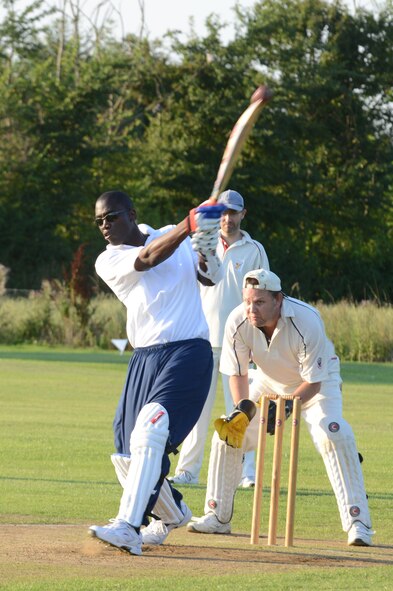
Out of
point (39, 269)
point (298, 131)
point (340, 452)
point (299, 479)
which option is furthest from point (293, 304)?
point (298, 131)

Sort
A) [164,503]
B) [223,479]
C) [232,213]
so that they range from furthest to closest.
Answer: [232,213] < [223,479] < [164,503]

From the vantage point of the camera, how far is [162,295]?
24.0 ft

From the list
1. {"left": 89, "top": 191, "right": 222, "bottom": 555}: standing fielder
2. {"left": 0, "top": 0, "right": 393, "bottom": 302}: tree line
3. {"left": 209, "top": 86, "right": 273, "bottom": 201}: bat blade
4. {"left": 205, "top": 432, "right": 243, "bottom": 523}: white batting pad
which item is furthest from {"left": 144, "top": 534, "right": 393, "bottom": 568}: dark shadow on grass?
{"left": 0, "top": 0, "right": 393, "bottom": 302}: tree line

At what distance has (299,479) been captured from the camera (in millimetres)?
10805

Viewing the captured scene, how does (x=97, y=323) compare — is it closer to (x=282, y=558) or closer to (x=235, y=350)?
(x=235, y=350)

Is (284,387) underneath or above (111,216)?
underneath

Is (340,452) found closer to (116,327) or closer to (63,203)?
(116,327)

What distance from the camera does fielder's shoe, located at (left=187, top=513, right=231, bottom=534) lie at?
8.09m

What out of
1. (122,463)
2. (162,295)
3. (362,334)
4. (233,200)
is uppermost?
(233,200)

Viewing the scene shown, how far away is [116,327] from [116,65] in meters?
22.0

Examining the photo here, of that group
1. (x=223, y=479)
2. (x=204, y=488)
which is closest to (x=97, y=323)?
(x=204, y=488)

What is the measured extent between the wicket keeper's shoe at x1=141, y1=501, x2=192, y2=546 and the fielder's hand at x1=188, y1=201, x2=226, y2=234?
167cm

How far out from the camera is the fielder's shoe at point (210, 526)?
318 inches

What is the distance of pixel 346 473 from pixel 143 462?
136cm
